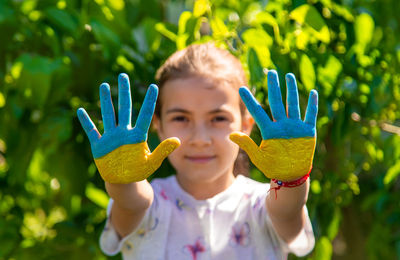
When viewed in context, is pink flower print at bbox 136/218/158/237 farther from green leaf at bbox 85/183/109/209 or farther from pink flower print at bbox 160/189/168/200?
green leaf at bbox 85/183/109/209

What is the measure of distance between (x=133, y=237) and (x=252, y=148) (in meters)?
0.40

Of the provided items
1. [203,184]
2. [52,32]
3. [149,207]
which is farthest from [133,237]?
[52,32]

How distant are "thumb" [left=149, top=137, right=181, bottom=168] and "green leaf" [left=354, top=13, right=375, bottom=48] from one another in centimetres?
59

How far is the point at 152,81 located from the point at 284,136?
23.5 inches

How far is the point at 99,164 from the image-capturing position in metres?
0.98

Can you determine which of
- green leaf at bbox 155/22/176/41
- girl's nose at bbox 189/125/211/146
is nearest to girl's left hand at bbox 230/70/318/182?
girl's nose at bbox 189/125/211/146

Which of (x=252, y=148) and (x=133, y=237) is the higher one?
(x=252, y=148)

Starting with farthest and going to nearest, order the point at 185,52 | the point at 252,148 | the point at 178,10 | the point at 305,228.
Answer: the point at 178,10
the point at 185,52
the point at 305,228
the point at 252,148

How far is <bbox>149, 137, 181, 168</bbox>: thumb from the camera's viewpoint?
3.16 ft

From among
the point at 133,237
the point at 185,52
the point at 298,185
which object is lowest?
the point at 133,237

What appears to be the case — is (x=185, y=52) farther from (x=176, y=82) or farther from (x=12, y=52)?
(x=12, y=52)

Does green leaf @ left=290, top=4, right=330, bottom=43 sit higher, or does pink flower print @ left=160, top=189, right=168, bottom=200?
green leaf @ left=290, top=4, right=330, bottom=43

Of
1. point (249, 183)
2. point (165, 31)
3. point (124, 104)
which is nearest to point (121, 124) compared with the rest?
point (124, 104)

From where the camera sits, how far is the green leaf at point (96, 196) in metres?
1.48
